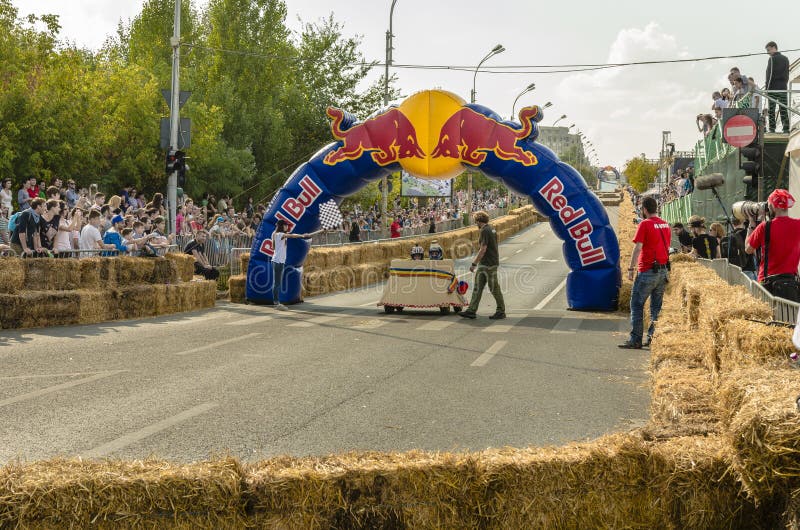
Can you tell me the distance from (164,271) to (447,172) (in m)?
6.61

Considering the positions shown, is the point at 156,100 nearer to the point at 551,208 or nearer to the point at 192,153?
the point at 192,153

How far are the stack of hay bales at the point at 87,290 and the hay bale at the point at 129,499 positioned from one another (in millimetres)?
10584

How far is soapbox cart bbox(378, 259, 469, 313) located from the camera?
54.7 ft

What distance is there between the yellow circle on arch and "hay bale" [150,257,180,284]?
5822 millimetres

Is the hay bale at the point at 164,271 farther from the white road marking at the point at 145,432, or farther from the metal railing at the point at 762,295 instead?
the metal railing at the point at 762,295

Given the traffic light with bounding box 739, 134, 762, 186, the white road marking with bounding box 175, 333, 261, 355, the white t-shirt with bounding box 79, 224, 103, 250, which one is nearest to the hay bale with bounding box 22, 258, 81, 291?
the white t-shirt with bounding box 79, 224, 103, 250

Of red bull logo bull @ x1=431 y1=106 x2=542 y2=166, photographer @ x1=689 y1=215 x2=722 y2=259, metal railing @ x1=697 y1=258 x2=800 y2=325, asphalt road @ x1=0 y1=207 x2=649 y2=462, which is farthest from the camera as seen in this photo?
red bull logo bull @ x1=431 y1=106 x2=542 y2=166

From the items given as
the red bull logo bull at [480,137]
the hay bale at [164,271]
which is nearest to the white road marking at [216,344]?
the hay bale at [164,271]

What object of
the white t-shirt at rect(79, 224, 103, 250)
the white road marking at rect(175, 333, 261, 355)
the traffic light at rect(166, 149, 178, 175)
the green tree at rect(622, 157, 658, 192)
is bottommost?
the white road marking at rect(175, 333, 261, 355)

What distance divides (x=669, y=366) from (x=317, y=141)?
Result: 140ft

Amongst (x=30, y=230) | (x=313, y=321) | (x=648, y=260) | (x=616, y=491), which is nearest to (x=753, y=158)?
(x=648, y=260)

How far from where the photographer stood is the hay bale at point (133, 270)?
15.7m

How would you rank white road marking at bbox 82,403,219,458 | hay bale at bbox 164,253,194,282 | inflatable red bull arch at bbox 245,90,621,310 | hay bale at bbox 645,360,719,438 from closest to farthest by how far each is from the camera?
1. hay bale at bbox 645,360,719,438
2. white road marking at bbox 82,403,219,458
3. hay bale at bbox 164,253,194,282
4. inflatable red bull arch at bbox 245,90,621,310

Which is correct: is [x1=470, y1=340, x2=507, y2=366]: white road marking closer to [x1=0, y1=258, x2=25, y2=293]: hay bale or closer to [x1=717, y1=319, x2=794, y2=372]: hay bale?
[x1=717, y1=319, x2=794, y2=372]: hay bale
